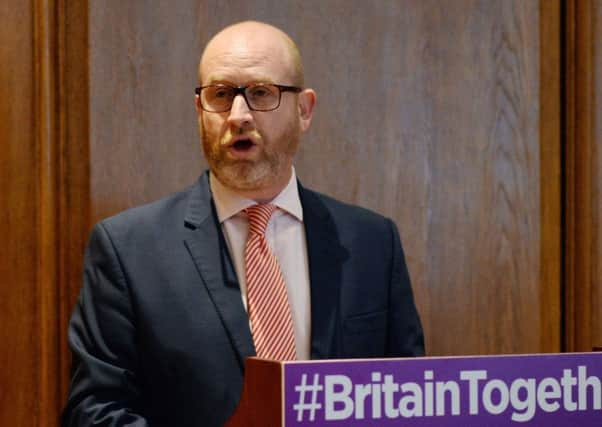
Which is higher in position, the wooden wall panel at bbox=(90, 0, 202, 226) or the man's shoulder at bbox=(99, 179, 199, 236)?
the wooden wall panel at bbox=(90, 0, 202, 226)

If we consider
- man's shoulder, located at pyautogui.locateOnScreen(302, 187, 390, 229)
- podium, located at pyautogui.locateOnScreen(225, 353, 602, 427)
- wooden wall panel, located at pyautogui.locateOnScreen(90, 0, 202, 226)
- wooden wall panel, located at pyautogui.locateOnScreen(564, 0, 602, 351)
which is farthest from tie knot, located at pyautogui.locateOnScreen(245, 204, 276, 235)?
wooden wall panel, located at pyautogui.locateOnScreen(564, 0, 602, 351)

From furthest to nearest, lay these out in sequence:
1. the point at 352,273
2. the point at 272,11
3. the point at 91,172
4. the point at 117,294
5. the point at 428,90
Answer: the point at 428,90 < the point at 272,11 < the point at 91,172 < the point at 352,273 < the point at 117,294

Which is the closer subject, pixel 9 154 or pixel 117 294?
pixel 117 294

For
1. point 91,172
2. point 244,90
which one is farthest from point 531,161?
point 91,172

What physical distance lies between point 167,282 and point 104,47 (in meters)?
0.58

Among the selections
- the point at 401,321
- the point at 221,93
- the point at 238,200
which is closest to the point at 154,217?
the point at 238,200

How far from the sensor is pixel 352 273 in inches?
71.4

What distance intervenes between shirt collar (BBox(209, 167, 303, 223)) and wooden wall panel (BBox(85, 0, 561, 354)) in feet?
0.91

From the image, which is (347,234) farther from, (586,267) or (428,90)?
(586,267)

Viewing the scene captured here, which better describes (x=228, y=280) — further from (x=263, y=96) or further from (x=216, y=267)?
(x=263, y=96)

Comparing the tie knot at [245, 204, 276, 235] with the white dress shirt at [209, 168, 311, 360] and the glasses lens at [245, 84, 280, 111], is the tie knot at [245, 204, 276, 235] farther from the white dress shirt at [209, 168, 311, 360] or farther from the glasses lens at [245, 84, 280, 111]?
the glasses lens at [245, 84, 280, 111]

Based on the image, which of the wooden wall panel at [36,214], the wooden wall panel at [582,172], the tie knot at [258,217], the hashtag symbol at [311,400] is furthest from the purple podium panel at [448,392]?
the wooden wall panel at [582,172]

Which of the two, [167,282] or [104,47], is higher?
[104,47]

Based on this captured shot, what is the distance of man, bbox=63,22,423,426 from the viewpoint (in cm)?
164
